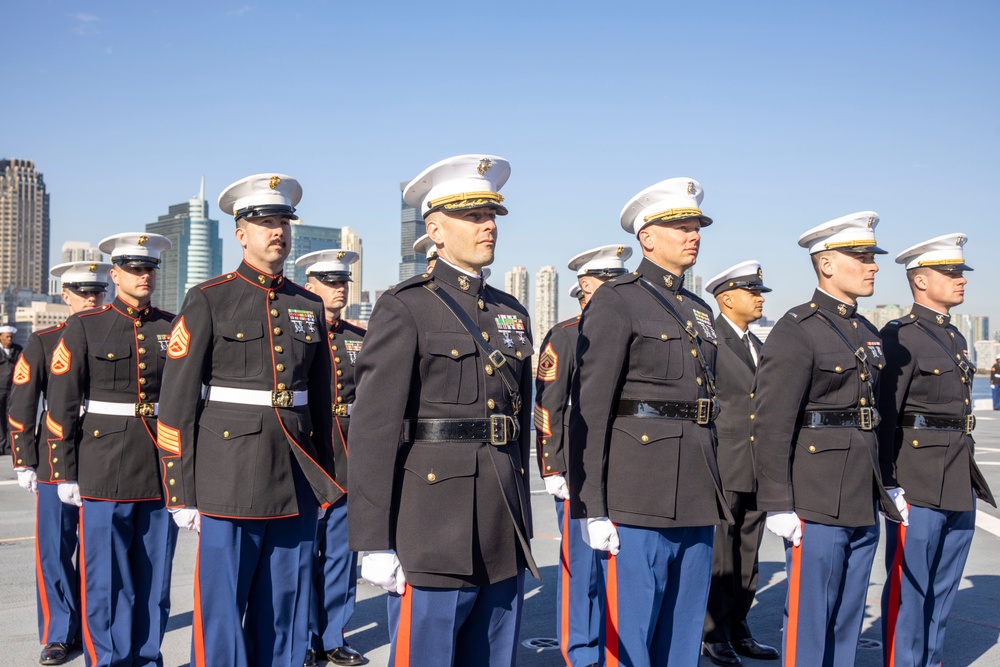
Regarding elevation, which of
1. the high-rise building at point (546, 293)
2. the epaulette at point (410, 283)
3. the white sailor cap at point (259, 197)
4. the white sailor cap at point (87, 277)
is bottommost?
the epaulette at point (410, 283)

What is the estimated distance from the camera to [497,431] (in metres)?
3.62

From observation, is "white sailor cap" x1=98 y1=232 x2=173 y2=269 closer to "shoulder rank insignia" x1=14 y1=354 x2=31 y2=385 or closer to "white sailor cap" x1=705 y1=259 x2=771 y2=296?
"shoulder rank insignia" x1=14 y1=354 x2=31 y2=385

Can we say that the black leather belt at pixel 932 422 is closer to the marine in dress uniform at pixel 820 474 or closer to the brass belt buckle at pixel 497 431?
the marine in dress uniform at pixel 820 474

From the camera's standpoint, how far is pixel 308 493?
4.83 meters

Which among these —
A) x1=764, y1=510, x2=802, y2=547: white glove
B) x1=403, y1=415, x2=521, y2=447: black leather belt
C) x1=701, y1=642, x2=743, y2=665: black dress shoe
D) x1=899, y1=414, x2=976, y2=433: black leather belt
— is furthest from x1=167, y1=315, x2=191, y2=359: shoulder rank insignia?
x1=899, y1=414, x2=976, y2=433: black leather belt

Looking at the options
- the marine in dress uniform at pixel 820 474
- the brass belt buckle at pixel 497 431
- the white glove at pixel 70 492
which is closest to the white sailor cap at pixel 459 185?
the brass belt buckle at pixel 497 431

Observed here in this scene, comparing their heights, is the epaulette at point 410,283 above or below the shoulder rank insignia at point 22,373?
above

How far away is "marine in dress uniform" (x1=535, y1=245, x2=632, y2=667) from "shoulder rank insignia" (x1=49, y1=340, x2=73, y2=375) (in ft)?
9.18

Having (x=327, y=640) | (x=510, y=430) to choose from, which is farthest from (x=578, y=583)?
(x=510, y=430)

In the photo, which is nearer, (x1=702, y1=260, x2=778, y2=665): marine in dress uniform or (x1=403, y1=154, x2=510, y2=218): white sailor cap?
(x1=403, y1=154, x2=510, y2=218): white sailor cap

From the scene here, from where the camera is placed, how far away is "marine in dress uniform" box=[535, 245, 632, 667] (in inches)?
239

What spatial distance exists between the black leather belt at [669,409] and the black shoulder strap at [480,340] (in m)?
0.79

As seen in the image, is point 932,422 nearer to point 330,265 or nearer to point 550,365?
point 550,365

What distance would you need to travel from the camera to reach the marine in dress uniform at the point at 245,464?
→ 4594mm
